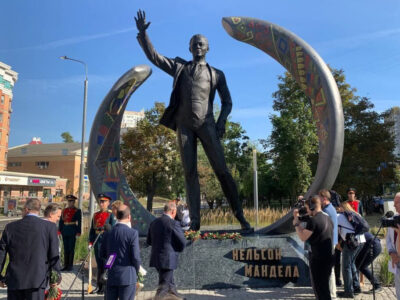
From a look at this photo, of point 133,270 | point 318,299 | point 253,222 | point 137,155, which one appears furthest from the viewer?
point 137,155

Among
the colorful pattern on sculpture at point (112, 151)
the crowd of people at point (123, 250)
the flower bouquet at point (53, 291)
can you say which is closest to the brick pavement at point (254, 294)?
the crowd of people at point (123, 250)

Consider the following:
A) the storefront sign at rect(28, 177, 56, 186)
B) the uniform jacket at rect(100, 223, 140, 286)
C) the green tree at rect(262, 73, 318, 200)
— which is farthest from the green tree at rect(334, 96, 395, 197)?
the storefront sign at rect(28, 177, 56, 186)

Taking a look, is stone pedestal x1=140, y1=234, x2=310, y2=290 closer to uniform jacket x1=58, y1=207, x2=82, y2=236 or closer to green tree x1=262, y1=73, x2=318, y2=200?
uniform jacket x1=58, y1=207, x2=82, y2=236

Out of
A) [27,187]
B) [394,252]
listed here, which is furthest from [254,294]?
[27,187]

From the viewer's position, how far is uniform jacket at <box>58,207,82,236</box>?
24.2ft

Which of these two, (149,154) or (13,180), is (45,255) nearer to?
(149,154)

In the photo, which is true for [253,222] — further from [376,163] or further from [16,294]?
[376,163]

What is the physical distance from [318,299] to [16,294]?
2.94 m

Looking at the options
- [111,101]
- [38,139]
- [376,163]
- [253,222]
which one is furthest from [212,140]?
[38,139]

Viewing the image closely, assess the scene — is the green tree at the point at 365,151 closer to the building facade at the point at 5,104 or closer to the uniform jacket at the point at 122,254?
the uniform jacket at the point at 122,254

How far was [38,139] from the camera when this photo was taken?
235ft

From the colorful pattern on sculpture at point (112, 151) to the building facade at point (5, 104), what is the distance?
36.5 m

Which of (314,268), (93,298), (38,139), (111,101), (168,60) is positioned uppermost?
(38,139)

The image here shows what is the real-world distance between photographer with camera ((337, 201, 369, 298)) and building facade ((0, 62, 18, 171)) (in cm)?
3985
